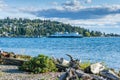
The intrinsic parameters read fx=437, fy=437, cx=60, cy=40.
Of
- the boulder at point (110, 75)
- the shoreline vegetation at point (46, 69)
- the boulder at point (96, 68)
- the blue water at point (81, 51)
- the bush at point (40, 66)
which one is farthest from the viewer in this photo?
the blue water at point (81, 51)

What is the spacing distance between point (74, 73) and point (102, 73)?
3719mm

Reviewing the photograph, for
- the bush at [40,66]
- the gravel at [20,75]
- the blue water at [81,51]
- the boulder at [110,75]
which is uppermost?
the boulder at [110,75]

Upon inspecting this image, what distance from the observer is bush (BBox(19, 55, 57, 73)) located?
27.3 meters

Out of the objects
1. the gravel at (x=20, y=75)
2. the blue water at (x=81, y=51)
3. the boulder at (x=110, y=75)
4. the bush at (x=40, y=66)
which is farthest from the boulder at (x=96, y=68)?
the blue water at (x=81, y=51)

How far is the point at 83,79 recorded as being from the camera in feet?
66.3

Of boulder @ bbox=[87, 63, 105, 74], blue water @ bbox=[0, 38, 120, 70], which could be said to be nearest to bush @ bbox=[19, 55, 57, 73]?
boulder @ bbox=[87, 63, 105, 74]

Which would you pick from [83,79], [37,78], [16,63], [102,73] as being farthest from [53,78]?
[16,63]

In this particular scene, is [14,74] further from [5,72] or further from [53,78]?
[53,78]

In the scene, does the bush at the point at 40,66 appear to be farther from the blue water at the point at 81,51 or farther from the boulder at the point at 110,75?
the blue water at the point at 81,51

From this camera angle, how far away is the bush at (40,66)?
27.3m

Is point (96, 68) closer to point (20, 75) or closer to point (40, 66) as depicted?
point (40, 66)

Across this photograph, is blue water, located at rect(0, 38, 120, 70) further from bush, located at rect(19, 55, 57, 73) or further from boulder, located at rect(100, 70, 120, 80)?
boulder, located at rect(100, 70, 120, 80)

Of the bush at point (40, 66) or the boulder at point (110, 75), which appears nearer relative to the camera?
the boulder at point (110, 75)

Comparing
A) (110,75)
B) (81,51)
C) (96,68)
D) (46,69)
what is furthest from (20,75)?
(81,51)
